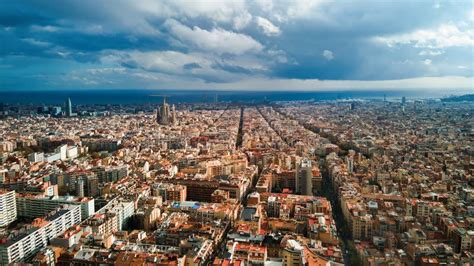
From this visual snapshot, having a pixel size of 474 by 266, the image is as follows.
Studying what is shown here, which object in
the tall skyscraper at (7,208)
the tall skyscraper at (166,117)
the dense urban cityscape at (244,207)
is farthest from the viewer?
the tall skyscraper at (166,117)

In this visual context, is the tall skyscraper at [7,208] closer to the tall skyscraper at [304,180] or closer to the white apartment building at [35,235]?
the white apartment building at [35,235]

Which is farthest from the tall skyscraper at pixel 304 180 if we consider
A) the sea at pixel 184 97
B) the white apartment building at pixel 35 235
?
the sea at pixel 184 97

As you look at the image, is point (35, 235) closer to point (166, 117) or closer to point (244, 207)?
point (244, 207)

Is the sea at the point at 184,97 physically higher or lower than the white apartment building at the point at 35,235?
higher

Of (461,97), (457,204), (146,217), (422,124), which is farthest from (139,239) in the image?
(461,97)

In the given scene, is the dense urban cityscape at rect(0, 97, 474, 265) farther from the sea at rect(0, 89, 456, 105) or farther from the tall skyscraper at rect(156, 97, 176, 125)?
the sea at rect(0, 89, 456, 105)

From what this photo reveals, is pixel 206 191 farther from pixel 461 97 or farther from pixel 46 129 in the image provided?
pixel 461 97
